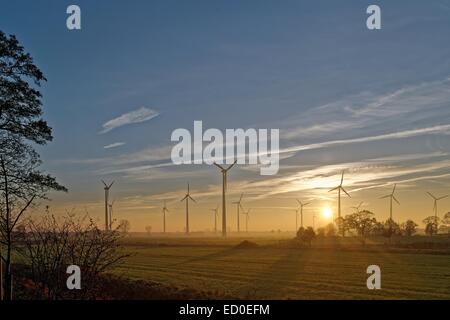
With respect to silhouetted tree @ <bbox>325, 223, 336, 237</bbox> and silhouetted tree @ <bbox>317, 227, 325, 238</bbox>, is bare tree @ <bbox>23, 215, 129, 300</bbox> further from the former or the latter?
silhouetted tree @ <bbox>325, 223, 336, 237</bbox>

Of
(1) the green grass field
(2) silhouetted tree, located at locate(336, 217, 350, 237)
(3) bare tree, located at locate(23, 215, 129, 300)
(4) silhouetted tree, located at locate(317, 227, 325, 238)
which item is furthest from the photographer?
(2) silhouetted tree, located at locate(336, 217, 350, 237)

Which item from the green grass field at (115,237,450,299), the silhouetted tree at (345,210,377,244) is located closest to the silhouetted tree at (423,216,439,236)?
the silhouetted tree at (345,210,377,244)

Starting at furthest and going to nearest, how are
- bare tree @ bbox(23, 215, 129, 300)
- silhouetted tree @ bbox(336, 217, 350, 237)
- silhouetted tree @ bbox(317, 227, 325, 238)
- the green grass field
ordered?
silhouetted tree @ bbox(336, 217, 350, 237) → silhouetted tree @ bbox(317, 227, 325, 238) → the green grass field → bare tree @ bbox(23, 215, 129, 300)

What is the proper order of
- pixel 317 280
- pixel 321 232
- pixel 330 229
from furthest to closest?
1. pixel 330 229
2. pixel 321 232
3. pixel 317 280

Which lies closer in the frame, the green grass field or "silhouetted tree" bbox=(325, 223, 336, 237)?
the green grass field

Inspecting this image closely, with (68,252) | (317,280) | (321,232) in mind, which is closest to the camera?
(68,252)

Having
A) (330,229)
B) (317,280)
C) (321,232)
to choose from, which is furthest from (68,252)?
(330,229)

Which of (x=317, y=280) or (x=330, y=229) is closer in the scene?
(x=317, y=280)

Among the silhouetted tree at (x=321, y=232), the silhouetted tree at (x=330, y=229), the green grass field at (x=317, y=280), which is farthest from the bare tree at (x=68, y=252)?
the silhouetted tree at (x=330, y=229)

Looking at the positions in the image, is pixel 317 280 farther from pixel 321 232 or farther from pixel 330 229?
pixel 330 229

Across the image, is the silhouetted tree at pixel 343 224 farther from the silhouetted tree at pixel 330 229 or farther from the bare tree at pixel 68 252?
the bare tree at pixel 68 252

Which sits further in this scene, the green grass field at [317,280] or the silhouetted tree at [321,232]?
the silhouetted tree at [321,232]
